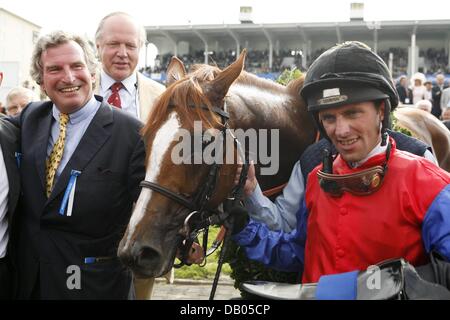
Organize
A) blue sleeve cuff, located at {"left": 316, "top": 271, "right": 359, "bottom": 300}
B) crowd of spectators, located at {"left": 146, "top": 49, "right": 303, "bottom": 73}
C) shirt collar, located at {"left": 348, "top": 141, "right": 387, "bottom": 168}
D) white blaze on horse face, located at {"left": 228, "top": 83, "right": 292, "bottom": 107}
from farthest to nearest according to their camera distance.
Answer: crowd of spectators, located at {"left": 146, "top": 49, "right": 303, "bottom": 73}
white blaze on horse face, located at {"left": 228, "top": 83, "right": 292, "bottom": 107}
shirt collar, located at {"left": 348, "top": 141, "right": 387, "bottom": 168}
blue sleeve cuff, located at {"left": 316, "top": 271, "right": 359, "bottom": 300}

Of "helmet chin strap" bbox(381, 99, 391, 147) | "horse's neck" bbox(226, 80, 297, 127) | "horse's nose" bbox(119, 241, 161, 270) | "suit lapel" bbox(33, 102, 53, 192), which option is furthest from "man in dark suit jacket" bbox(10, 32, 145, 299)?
"helmet chin strap" bbox(381, 99, 391, 147)

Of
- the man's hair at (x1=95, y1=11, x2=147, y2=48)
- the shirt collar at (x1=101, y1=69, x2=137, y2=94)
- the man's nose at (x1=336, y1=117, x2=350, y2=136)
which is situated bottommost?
the man's nose at (x1=336, y1=117, x2=350, y2=136)

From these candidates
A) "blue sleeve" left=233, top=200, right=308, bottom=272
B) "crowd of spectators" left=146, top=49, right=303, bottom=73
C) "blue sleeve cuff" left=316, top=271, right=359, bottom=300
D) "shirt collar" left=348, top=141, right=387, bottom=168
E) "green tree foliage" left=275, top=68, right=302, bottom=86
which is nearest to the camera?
"blue sleeve cuff" left=316, top=271, right=359, bottom=300

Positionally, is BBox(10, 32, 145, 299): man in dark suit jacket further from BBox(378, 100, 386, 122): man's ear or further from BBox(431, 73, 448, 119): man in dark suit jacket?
BBox(431, 73, 448, 119): man in dark suit jacket

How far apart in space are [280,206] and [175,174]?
60cm

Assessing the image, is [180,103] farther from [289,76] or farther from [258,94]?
[289,76]

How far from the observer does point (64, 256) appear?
2.15 metres

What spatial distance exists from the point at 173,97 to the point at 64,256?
2.78 ft

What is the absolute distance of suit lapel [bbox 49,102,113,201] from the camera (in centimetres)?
217

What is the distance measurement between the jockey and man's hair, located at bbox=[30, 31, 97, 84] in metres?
1.13

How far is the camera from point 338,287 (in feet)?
4.55

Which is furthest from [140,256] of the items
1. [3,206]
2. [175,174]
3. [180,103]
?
[3,206]

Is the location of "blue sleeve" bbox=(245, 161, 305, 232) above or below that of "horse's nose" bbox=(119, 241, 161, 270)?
above

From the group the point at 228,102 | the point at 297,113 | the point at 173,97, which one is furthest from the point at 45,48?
the point at 297,113
